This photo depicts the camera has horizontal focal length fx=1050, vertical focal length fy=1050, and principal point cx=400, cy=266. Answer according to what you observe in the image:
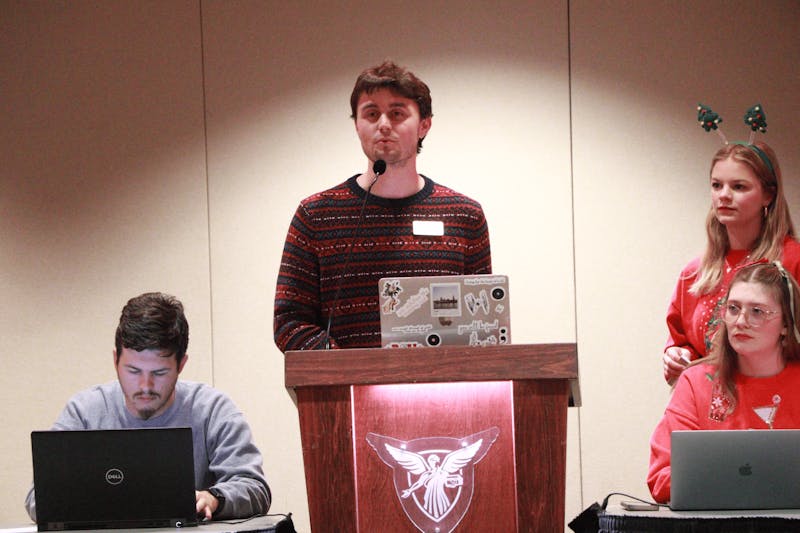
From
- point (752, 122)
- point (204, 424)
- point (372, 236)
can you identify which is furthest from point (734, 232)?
point (204, 424)

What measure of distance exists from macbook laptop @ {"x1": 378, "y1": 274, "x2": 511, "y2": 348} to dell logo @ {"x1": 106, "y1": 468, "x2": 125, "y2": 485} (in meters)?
0.63

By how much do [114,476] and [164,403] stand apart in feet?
1.98

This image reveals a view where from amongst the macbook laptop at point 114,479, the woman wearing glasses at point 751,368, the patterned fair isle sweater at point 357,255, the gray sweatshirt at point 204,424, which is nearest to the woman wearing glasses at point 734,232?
the woman wearing glasses at point 751,368

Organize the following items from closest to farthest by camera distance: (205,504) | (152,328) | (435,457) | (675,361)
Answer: (435,457) → (205,504) → (152,328) → (675,361)

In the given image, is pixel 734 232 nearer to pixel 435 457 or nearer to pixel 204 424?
pixel 435 457

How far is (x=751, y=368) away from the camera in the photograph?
2.67 m

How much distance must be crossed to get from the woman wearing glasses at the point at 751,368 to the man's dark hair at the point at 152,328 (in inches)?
49.5

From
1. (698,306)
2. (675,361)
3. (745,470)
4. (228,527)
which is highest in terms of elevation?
(698,306)

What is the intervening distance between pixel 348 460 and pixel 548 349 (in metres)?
0.45

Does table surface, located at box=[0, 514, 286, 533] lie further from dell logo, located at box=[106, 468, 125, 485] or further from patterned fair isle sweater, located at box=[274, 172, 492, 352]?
patterned fair isle sweater, located at box=[274, 172, 492, 352]

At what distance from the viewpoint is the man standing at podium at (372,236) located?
9.04 ft

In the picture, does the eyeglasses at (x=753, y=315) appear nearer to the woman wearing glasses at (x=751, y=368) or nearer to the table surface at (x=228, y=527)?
the woman wearing glasses at (x=751, y=368)

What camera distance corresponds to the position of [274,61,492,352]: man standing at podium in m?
2.76

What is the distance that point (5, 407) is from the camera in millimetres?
4441
